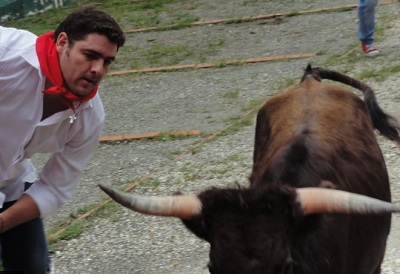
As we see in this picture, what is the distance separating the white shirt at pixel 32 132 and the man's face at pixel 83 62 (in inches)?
5.2

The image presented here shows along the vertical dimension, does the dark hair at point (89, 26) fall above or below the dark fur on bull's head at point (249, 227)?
above

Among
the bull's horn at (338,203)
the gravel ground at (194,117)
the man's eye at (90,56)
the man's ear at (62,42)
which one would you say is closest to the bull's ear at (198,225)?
the bull's horn at (338,203)

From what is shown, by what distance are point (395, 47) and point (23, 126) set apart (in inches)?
332

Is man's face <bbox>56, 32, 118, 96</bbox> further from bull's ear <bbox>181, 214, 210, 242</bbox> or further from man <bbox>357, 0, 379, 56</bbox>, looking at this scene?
man <bbox>357, 0, 379, 56</bbox>

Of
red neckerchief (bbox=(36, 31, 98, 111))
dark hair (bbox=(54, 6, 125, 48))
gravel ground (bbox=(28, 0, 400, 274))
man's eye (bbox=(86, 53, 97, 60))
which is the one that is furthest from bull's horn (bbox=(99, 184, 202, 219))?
gravel ground (bbox=(28, 0, 400, 274))

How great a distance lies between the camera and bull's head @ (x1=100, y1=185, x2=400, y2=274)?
3.76 meters

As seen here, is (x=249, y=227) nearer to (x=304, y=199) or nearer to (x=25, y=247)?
(x=304, y=199)

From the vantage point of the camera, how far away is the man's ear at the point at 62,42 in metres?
4.07

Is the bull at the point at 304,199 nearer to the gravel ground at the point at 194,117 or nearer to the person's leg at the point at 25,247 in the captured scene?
the person's leg at the point at 25,247

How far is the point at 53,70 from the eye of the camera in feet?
13.2

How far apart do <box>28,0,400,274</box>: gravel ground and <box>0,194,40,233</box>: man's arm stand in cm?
236

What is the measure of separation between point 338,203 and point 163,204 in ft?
2.73

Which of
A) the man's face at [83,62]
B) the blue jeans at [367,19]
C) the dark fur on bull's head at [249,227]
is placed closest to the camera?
the dark fur on bull's head at [249,227]

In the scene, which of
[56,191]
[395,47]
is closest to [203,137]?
[395,47]
